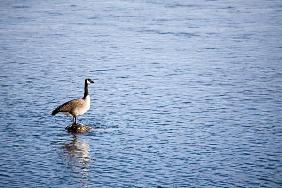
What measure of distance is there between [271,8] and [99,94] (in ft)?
107

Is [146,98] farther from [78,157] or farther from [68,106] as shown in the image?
[78,157]

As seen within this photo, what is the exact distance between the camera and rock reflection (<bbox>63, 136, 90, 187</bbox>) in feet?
70.4

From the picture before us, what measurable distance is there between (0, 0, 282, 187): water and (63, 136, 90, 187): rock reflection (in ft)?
0.12

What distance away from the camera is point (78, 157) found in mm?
23312

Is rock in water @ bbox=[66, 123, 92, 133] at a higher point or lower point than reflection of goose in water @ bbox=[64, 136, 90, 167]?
higher

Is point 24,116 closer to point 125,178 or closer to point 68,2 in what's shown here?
point 125,178

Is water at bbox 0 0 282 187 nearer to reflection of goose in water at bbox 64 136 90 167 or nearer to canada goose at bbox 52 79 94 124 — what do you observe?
reflection of goose in water at bbox 64 136 90 167

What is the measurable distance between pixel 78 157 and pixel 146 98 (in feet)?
30.7

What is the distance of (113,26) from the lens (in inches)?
2148

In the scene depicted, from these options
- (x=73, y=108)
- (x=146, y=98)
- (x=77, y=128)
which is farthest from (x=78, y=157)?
(x=146, y=98)

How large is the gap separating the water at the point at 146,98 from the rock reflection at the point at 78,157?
37 mm

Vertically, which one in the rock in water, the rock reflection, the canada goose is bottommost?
the rock reflection

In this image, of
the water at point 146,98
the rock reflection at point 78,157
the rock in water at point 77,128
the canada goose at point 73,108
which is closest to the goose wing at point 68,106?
the canada goose at point 73,108

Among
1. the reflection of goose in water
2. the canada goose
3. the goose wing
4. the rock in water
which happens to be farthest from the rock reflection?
the goose wing
